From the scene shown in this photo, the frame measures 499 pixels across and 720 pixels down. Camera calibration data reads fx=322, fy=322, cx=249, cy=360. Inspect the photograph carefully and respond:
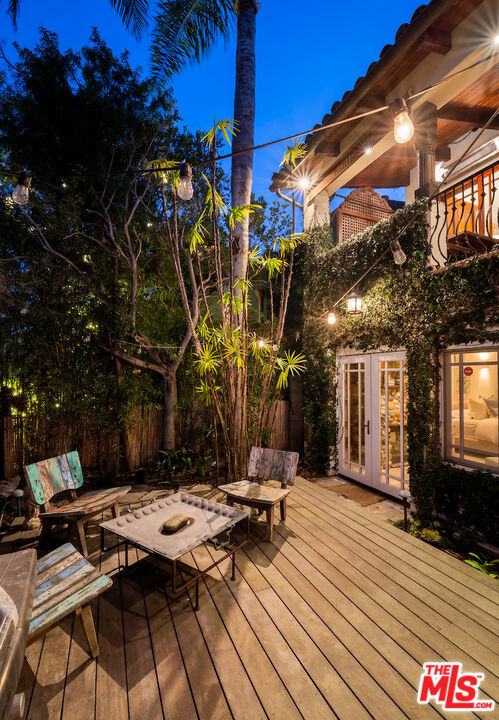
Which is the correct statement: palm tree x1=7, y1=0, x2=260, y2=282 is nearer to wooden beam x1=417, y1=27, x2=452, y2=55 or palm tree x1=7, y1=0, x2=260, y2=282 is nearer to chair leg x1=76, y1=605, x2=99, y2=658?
wooden beam x1=417, y1=27, x2=452, y2=55

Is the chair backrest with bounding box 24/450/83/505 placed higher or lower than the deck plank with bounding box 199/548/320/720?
higher

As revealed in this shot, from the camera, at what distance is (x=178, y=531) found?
2.30 meters

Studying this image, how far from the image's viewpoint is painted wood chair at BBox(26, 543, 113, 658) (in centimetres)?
153

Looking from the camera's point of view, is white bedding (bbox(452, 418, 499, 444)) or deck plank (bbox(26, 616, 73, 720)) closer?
deck plank (bbox(26, 616, 73, 720))

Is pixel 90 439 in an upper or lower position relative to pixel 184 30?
lower

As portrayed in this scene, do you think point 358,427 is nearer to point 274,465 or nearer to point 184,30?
point 274,465

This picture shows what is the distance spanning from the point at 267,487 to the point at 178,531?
126cm

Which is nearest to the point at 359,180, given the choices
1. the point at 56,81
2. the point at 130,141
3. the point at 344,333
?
the point at 344,333

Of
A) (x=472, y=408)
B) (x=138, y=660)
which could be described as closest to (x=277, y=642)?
(x=138, y=660)

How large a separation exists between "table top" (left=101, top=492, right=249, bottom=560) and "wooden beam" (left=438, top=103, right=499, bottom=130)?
19.6ft

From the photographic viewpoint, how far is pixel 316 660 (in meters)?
1.71

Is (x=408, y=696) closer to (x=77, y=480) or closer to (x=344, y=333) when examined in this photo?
(x=77, y=480)

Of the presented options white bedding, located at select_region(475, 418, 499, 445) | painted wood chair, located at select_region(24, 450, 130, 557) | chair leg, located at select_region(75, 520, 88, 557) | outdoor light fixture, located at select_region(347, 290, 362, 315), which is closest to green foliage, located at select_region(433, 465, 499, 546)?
white bedding, located at select_region(475, 418, 499, 445)

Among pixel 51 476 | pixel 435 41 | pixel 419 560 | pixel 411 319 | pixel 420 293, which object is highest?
pixel 435 41
